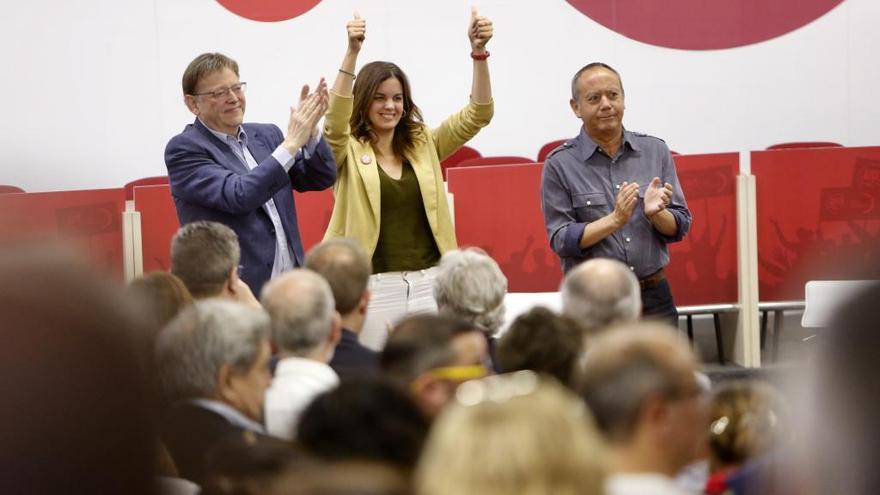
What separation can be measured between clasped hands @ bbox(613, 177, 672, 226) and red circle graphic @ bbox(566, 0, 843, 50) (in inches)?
194

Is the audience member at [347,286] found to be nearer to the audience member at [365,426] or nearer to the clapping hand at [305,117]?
the clapping hand at [305,117]

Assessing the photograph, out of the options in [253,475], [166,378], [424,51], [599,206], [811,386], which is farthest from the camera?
[424,51]

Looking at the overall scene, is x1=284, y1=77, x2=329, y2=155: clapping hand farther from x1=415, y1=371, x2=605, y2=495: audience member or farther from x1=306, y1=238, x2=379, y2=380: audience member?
x1=415, y1=371, x2=605, y2=495: audience member

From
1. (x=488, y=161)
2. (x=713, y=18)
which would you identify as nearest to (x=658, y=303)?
(x=488, y=161)

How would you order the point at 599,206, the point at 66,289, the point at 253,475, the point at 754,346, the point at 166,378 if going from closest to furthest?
the point at 66,289
the point at 253,475
the point at 166,378
the point at 599,206
the point at 754,346

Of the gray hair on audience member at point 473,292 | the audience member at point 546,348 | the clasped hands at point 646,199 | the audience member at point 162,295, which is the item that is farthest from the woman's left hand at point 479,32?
the audience member at point 546,348

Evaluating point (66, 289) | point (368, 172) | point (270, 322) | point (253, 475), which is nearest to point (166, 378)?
point (270, 322)

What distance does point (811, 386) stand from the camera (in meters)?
1.97

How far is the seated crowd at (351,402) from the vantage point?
147cm

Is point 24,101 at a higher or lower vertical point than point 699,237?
higher

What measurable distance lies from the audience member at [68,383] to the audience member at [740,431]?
3.21ft

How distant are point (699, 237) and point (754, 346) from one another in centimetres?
57

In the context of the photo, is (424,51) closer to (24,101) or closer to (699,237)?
(24,101)

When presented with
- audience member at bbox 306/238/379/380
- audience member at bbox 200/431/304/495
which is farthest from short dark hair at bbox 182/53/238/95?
audience member at bbox 200/431/304/495
